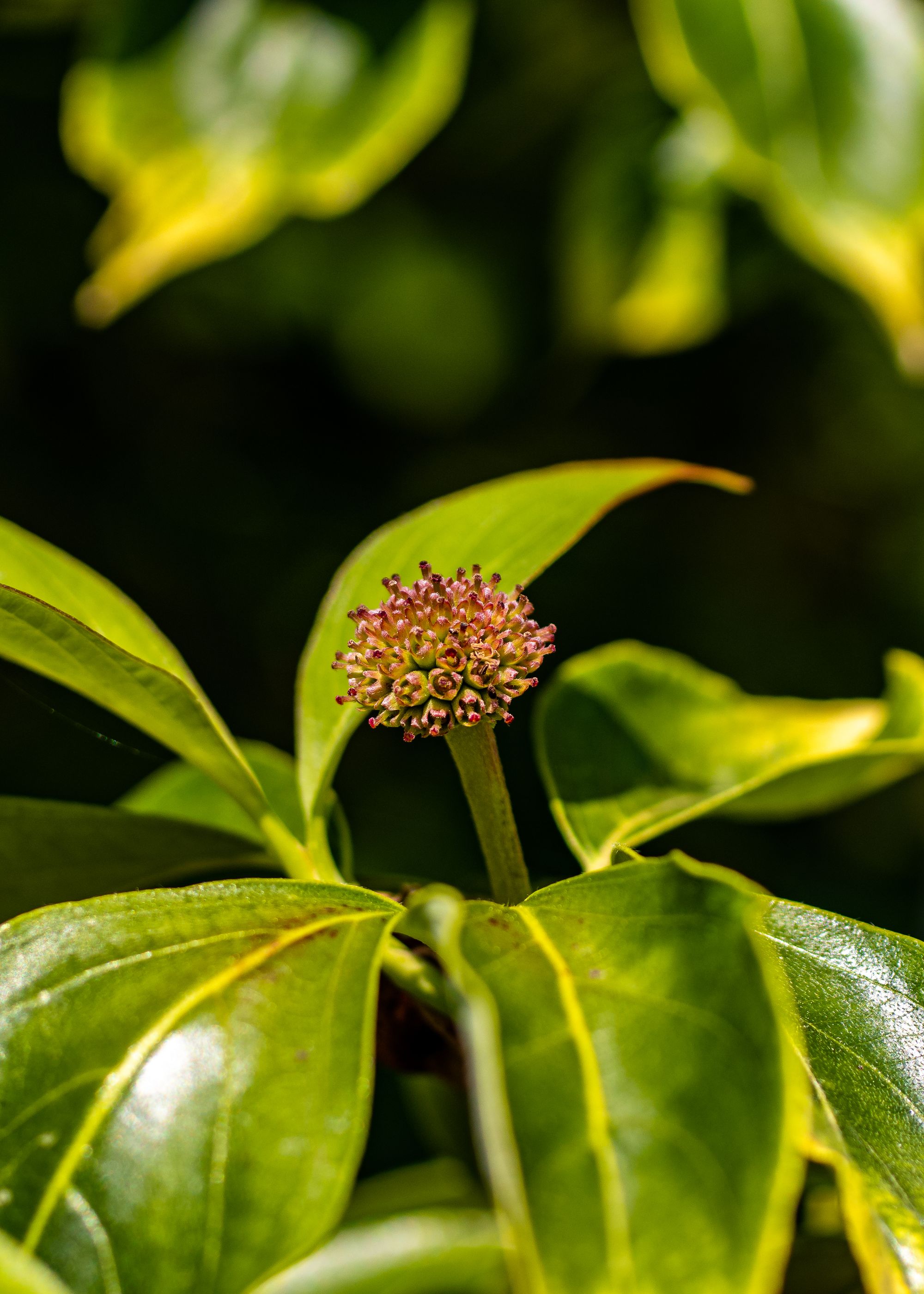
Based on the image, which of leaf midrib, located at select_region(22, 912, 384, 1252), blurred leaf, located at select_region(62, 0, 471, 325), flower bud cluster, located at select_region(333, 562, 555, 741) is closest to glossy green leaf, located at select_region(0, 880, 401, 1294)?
leaf midrib, located at select_region(22, 912, 384, 1252)

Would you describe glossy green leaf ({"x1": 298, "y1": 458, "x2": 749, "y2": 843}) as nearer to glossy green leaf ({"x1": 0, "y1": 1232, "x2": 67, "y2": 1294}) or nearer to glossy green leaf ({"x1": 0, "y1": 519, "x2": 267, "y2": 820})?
glossy green leaf ({"x1": 0, "y1": 519, "x2": 267, "y2": 820})

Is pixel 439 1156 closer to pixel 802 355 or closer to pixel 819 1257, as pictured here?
pixel 819 1257

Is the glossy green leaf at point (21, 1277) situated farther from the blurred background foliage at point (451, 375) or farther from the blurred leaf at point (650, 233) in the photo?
the blurred leaf at point (650, 233)

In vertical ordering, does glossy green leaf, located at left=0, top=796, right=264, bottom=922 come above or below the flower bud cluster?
below

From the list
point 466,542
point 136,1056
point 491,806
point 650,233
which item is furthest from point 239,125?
point 136,1056

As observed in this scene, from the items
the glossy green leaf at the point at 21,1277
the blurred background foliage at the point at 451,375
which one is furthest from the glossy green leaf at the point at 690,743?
the blurred background foliage at the point at 451,375

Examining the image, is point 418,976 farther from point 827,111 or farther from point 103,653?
point 827,111

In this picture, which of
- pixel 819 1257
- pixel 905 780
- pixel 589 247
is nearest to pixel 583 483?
pixel 819 1257
